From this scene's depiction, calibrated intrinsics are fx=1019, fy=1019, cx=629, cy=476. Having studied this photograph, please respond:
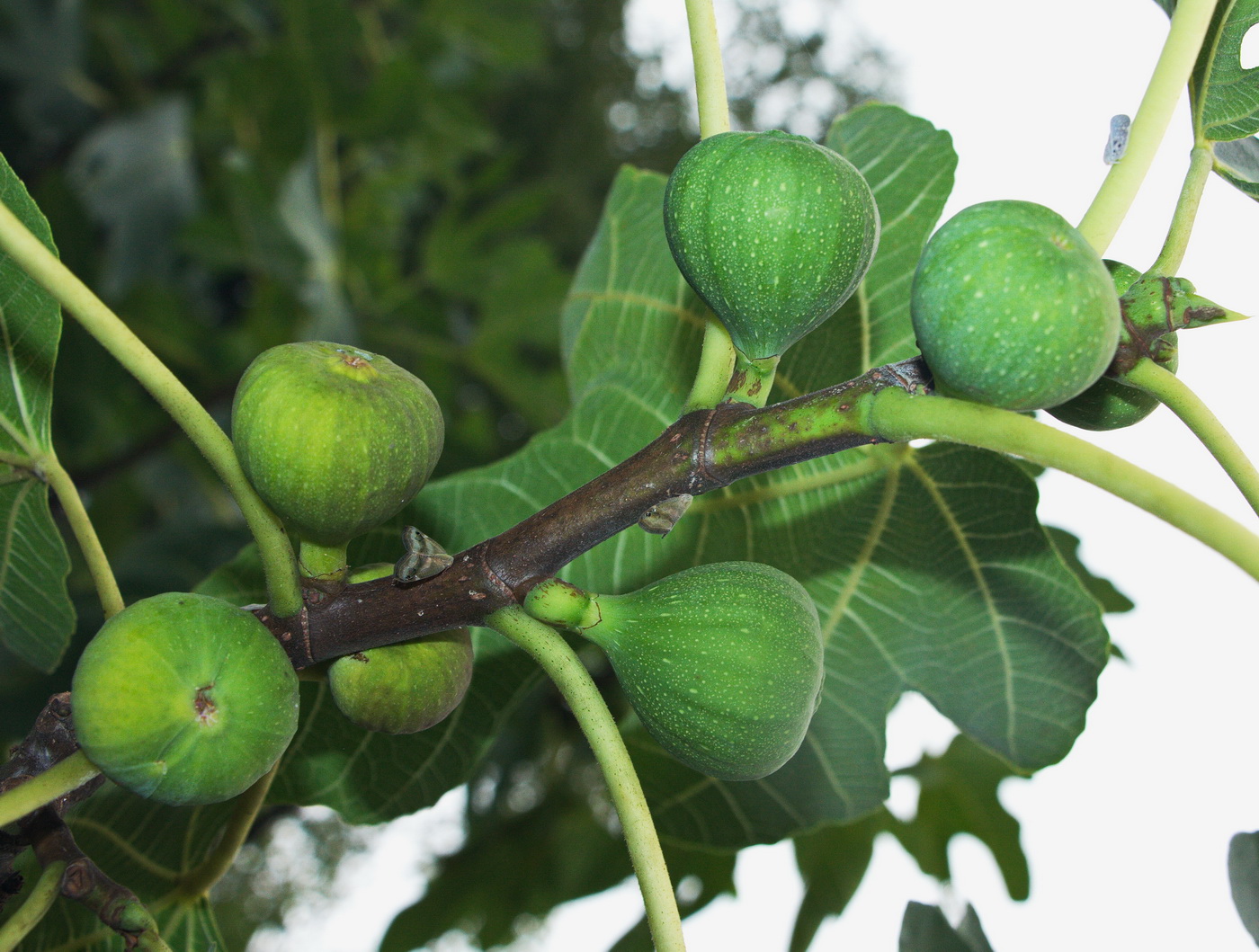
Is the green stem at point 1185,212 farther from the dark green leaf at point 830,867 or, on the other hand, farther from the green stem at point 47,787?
the dark green leaf at point 830,867

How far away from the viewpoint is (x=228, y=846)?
0.98m

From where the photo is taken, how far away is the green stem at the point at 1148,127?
2.27 ft

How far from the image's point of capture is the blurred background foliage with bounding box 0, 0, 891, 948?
7.92ft

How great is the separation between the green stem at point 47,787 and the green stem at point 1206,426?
28.8 inches

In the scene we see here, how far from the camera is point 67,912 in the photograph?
3.11ft

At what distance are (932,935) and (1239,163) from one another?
0.76 metres

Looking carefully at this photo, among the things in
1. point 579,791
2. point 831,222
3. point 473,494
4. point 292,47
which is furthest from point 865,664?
point 292,47

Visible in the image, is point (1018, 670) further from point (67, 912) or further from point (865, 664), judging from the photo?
point (67, 912)

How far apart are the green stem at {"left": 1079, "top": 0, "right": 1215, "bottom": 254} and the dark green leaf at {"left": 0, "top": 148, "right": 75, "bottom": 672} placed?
0.82 m

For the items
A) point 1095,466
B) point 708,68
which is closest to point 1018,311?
point 1095,466

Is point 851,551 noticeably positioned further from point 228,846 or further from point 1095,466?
point 228,846

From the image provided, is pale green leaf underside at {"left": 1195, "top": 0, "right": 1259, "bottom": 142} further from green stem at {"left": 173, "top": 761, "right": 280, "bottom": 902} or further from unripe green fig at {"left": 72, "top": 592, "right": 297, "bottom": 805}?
green stem at {"left": 173, "top": 761, "right": 280, "bottom": 902}

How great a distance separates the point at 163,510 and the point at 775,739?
3193 mm

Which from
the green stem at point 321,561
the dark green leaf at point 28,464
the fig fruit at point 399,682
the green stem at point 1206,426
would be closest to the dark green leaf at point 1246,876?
the green stem at point 1206,426
